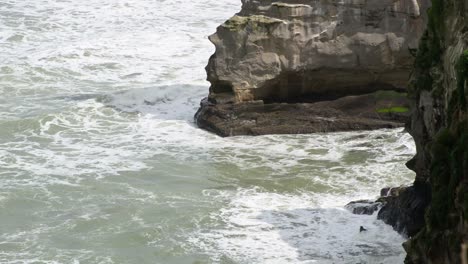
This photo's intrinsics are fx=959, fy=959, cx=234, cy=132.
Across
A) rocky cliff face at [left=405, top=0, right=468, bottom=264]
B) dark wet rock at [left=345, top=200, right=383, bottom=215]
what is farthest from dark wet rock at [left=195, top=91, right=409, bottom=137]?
rocky cliff face at [left=405, top=0, right=468, bottom=264]

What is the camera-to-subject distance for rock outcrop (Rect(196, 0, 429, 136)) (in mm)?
23531

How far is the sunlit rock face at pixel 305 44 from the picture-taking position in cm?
2356

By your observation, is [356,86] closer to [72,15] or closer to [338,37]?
[338,37]

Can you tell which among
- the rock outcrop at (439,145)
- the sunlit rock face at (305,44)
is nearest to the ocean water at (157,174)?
the rock outcrop at (439,145)

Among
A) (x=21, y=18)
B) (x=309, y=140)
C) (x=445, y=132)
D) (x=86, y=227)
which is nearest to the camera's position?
(x=445, y=132)

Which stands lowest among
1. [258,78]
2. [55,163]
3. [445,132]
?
[55,163]

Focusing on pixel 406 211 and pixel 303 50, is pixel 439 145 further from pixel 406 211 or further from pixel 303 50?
pixel 303 50

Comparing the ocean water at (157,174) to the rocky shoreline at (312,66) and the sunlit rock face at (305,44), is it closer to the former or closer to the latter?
the rocky shoreline at (312,66)

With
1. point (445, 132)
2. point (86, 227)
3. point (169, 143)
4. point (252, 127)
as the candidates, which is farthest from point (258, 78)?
point (445, 132)

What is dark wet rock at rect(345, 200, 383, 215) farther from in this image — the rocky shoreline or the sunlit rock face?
the sunlit rock face

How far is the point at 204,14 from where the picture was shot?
127 ft

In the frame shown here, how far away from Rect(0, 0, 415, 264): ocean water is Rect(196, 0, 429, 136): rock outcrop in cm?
130

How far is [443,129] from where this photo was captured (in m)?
13.1

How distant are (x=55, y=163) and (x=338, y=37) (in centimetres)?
767
